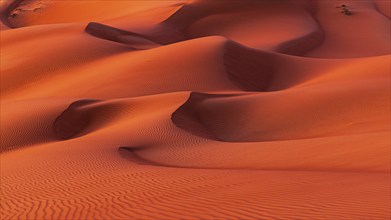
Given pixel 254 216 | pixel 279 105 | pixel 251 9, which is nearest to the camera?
pixel 254 216

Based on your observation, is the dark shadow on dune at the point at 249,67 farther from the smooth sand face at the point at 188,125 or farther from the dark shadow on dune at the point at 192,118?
the dark shadow on dune at the point at 192,118

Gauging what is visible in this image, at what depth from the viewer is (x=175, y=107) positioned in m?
16.0

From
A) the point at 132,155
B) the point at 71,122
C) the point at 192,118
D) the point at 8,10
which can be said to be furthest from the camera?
the point at 8,10

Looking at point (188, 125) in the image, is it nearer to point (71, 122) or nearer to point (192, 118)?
point (192, 118)

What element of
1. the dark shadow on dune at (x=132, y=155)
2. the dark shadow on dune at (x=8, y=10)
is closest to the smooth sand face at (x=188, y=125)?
the dark shadow on dune at (x=132, y=155)

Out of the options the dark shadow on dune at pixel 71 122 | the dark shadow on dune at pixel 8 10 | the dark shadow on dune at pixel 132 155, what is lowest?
the dark shadow on dune at pixel 8 10

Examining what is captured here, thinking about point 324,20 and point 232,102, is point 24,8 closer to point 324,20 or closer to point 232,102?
point 324,20

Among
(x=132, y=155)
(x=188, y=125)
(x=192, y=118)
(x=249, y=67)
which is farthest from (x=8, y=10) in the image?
(x=132, y=155)

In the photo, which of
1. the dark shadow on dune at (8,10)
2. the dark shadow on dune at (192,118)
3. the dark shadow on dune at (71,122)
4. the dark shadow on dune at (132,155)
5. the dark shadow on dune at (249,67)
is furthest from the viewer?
the dark shadow on dune at (8,10)

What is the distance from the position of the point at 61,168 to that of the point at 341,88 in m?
9.90

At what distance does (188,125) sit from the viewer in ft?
49.5

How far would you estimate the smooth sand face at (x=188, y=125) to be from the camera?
745 centimetres

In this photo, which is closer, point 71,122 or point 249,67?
point 71,122

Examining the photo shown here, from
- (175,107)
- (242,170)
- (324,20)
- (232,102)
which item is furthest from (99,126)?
(324,20)
